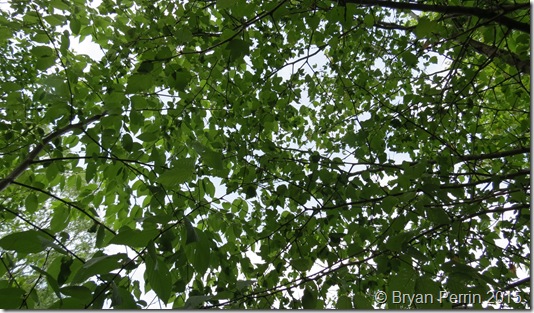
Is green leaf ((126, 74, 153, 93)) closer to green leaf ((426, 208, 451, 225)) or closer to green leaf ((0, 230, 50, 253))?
green leaf ((0, 230, 50, 253))

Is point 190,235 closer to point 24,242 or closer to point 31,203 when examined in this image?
point 24,242

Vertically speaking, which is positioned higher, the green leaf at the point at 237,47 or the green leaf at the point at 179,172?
the green leaf at the point at 237,47

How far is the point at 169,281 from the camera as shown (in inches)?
39.8

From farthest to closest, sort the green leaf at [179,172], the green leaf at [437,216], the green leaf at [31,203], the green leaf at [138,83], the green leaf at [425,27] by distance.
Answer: the green leaf at [31,203] → the green leaf at [425,27] → the green leaf at [437,216] → the green leaf at [138,83] → the green leaf at [179,172]

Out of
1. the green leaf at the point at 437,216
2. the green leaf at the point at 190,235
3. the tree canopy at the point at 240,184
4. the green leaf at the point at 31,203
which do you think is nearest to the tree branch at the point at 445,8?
the tree canopy at the point at 240,184

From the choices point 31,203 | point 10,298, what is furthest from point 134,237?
point 31,203

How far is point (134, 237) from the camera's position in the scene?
0.98 metres

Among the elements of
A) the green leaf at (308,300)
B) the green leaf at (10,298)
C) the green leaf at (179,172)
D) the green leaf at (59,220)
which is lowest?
the green leaf at (308,300)

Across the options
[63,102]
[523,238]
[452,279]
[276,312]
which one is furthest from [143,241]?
[523,238]

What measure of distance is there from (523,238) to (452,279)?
8.46ft

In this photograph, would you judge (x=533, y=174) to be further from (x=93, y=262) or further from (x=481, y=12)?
(x=93, y=262)

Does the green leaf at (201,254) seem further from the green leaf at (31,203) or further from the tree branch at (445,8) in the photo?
the green leaf at (31,203)

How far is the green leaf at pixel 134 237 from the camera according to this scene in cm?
93

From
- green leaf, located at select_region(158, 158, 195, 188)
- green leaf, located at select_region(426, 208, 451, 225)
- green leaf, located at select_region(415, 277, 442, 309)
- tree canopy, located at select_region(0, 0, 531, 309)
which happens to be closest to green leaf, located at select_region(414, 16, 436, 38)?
tree canopy, located at select_region(0, 0, 531, 309)
